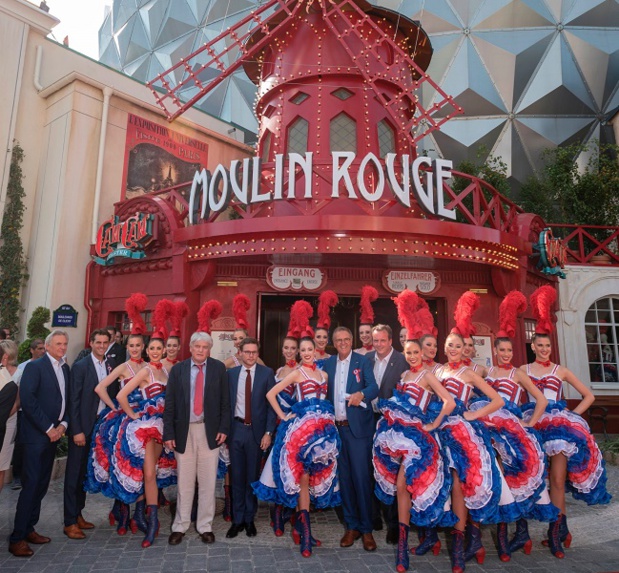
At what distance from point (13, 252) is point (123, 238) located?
366 cm

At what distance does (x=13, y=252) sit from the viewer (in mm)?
12047

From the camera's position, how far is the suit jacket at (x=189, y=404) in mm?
5043

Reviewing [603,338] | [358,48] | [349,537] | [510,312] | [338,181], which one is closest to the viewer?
[349,537]

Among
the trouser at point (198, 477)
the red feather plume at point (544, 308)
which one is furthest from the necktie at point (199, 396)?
the red feather plume at point (544, 308)

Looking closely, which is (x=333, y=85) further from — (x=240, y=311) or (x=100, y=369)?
(x=100, y=369)

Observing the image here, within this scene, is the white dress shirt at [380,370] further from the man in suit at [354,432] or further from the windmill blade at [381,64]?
the windmill blade at [381,64]

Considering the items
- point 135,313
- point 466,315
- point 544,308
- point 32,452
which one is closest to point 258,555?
point 32,452

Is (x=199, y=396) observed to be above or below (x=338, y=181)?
below

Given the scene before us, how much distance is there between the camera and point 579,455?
499 centimetres

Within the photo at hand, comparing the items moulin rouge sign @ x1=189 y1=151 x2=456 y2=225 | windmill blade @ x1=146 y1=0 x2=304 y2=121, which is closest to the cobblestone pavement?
moulin rouge sign @ x1=189 y1=151 x2=456 y2=225

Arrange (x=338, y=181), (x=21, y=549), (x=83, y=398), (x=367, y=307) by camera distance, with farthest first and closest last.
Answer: (x=338, y=181) → (x=367, y=307) → (x=83, y=398) → (x=21, y=549)

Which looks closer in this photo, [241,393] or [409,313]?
[409,313]

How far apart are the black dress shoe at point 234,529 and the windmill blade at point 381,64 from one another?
9.97m

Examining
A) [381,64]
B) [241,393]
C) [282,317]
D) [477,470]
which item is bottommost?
[477,470]
